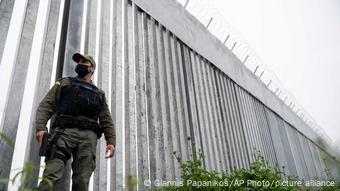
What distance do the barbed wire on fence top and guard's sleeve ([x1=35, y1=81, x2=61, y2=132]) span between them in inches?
176

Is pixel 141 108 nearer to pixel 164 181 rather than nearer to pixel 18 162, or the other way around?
pixel 164 181

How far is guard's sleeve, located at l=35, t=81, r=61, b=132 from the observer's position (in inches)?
90.4

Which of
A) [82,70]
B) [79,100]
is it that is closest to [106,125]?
[79,100]

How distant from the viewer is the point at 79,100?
96.0 inches

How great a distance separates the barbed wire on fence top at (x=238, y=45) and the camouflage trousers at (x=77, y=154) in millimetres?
4660

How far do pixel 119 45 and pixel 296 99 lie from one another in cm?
1074

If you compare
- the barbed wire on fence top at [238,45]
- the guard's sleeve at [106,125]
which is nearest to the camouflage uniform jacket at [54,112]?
the guard's sleeve at [106,125]

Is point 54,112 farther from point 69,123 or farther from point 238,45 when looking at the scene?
point 238,45

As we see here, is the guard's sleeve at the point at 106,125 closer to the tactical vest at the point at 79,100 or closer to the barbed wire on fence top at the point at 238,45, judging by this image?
the tactical vest at the point at 79,100

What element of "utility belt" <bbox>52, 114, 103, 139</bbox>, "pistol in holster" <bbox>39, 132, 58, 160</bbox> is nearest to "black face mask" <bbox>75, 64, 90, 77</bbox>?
"utility belt" <bbox>52, 114, 103, 139</bbox>

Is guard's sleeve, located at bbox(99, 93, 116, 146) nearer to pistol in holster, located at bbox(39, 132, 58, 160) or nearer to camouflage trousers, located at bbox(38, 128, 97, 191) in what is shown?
camouflage trousers, located at bbox(38, 128, 97, 191)

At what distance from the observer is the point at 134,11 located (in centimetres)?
479

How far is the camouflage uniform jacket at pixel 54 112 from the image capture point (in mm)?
2327

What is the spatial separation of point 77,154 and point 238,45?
6933mm
